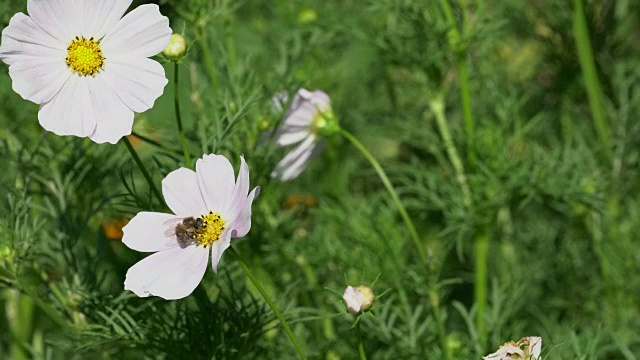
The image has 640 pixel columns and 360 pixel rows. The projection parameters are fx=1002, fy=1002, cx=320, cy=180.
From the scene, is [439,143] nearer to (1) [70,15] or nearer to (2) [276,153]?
(2) [276,153]

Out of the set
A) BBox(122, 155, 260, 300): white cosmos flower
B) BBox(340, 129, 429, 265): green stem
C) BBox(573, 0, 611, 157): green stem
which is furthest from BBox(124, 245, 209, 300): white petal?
BBox(573, 0, 611, 157): green stem

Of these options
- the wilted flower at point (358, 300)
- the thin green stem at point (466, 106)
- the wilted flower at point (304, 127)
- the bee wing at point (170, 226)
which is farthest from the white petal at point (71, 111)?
the thin green stem at point (466, 106)

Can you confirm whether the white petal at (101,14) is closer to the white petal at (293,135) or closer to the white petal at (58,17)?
the white petal at (58,17)

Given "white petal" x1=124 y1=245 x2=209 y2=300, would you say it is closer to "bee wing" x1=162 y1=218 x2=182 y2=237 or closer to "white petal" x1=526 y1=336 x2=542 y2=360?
"bee wing" x1=162 y1=218 x2=182 y2=237

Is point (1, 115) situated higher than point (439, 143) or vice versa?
point (1, 115)

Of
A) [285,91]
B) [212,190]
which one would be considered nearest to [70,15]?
[212,190]

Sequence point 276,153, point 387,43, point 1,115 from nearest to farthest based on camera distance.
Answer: point 276,153, point 387,43, point 1,115
